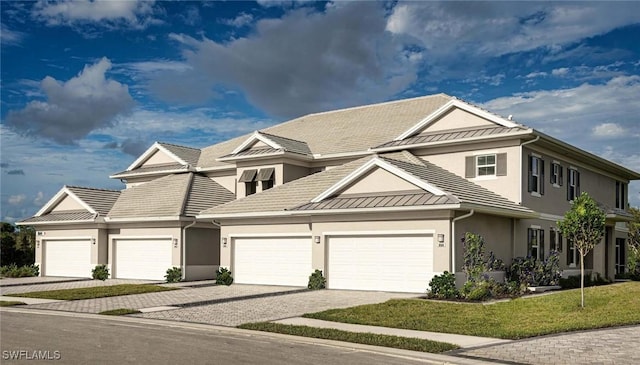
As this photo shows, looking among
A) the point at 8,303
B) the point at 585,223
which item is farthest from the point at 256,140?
the point at 585,223

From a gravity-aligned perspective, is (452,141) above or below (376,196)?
above

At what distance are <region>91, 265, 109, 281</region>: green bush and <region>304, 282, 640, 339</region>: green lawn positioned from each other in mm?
18949

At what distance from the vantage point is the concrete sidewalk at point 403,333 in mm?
13789

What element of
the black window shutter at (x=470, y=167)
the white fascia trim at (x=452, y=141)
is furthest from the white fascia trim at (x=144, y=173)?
the black window shutter at (x=470, y=167)

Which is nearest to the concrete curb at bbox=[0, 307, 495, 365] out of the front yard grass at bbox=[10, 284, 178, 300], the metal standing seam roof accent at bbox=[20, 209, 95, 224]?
the front yard grass at bbox=[10, 284, 178, 300]

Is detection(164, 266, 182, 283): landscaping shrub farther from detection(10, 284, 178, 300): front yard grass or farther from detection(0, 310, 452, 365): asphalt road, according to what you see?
detection(0, 310, 452, 365): asphalt road

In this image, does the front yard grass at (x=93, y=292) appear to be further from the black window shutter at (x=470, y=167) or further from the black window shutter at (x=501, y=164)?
the black window shutter at (x=501, y=164)

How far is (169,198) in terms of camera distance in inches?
1328

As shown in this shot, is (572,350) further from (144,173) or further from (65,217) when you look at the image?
(144,173)

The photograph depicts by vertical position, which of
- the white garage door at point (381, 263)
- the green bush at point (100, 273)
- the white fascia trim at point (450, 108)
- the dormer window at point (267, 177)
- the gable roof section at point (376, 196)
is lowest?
the green bush at point (100, 273)

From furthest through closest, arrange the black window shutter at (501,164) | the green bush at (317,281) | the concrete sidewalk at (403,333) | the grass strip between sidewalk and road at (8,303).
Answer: the black window shutter at (501,164), the green bush at (317,281), the grass strip between sidewalk and road at (8,303), the concrete sidewalk at (403,333)

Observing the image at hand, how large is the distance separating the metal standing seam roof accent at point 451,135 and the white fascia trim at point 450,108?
21 centimetres

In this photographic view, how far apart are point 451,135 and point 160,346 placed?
60.5ft

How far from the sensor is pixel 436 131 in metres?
29.0
